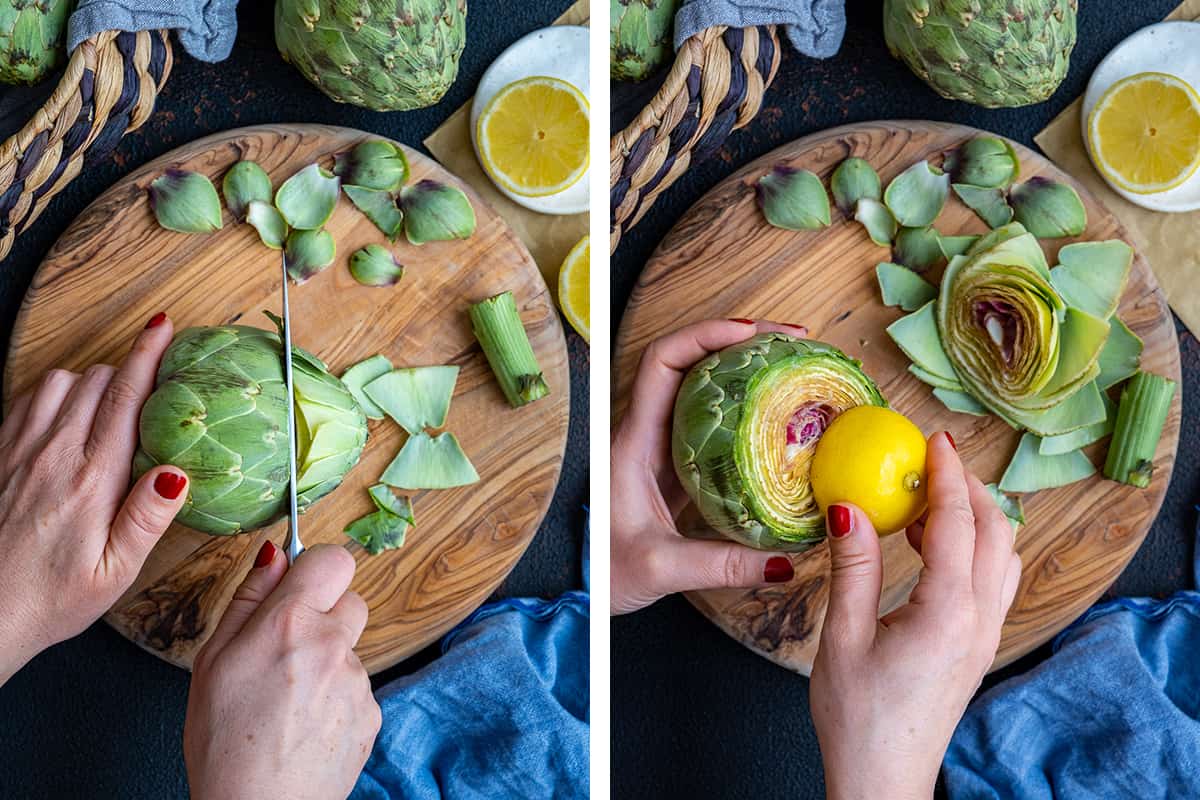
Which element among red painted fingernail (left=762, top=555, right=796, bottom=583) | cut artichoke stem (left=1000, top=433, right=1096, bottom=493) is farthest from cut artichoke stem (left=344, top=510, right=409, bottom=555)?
cut artichoke stem (left=1000, top=433, right=1096, bottom=493)

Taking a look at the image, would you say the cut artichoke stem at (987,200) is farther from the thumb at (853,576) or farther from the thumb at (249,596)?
the thumb at (249,596)

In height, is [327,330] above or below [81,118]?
below

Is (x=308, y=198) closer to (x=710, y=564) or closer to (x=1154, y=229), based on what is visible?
(x=710, y=564)

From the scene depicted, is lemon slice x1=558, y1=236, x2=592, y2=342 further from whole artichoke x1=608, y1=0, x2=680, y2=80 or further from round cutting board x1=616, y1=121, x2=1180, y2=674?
whole artichoke x1=608, y1=0, x2=680, y2=80

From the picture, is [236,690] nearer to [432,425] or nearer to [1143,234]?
[432,425]

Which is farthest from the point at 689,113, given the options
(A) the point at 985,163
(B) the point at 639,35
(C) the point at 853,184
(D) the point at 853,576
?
(D) the point at 853,576

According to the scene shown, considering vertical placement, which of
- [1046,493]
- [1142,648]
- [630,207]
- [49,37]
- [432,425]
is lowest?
[1142,648]

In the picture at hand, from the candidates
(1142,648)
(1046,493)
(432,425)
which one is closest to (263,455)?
(432,425)
